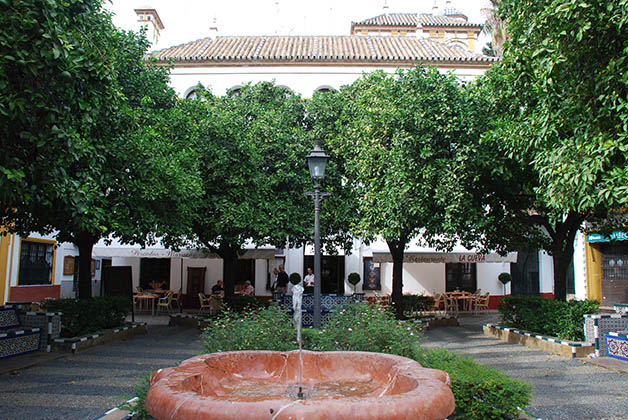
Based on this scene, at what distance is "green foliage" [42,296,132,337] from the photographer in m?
10.7

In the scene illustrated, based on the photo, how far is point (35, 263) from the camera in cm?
1938

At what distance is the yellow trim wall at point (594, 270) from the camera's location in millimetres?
21656

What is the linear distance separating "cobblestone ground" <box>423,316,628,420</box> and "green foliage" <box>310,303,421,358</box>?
72cm

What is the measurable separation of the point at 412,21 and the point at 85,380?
125 ft

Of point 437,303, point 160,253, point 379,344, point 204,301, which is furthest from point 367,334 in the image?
point 204,301

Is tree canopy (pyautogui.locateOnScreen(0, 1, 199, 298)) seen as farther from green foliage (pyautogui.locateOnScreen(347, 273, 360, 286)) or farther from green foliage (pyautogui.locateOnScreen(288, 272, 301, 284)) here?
green foliage (pyautogui.locateOnScreen(347, 273, 360, 286))

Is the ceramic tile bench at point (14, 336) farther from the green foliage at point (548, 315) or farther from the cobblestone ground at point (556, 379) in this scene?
the green foliage at point (548, 315)

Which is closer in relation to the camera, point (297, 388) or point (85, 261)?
point (297, 388)

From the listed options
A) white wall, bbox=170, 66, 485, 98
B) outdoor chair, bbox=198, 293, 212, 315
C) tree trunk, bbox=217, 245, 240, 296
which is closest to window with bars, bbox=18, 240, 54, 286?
outdoor chair, bbox=198, 293, 212, 315

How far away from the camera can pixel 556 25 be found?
6.18m

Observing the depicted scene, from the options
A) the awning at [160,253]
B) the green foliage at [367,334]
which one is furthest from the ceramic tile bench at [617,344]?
the awning at [160,253]

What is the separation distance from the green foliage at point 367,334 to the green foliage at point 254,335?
522 mm

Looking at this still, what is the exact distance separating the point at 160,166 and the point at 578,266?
809 inches

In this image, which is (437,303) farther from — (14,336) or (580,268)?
(14,336)
